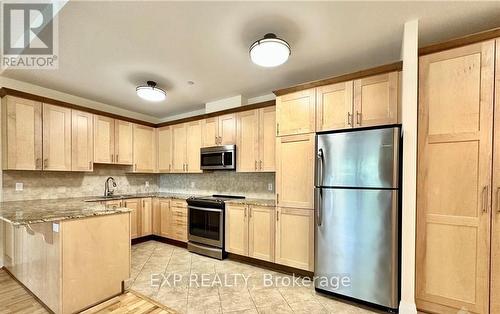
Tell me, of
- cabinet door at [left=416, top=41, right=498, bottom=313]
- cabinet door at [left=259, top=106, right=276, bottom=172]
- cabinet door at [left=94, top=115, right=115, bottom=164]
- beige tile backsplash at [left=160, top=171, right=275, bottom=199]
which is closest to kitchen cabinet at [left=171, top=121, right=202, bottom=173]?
beige tile backsplash at [left=160, top=171, right=275, bottom=199]

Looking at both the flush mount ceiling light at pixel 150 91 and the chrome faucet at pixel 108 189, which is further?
the chrome faucet at pixel 108 189

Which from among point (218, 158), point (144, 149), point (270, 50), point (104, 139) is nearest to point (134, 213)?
point (144, 149)

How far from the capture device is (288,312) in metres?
2.12

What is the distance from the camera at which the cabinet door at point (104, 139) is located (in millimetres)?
3857

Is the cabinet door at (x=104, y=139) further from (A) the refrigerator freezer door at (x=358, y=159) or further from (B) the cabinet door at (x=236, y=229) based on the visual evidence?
(A) the refrigerator freezer door at (x=358, y=159)

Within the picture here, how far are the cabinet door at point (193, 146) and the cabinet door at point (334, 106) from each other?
2359 mm

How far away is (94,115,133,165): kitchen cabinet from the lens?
3883 millimetres

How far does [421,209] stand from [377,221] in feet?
1.26

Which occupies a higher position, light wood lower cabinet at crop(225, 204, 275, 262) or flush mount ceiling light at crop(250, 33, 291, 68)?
flush mount ceiling light at crop(250, 33, 291, 68)

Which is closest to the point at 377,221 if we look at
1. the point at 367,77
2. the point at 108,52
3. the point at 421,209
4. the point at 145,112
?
the point at 421,209

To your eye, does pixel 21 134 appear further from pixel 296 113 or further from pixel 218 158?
pixel 296 113

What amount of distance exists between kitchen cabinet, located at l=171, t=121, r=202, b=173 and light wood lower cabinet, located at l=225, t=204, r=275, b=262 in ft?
4.15

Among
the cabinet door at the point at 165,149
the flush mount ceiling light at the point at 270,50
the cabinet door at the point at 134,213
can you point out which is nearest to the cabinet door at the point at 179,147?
the cabinet door at the point at 165,149

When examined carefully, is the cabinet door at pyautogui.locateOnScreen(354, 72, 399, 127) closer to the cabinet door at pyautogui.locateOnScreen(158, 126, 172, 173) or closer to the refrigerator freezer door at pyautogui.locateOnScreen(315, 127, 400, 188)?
the refrigerator freezer door at pyautogui.locateOnScreen(315, 127, 400, 188)
